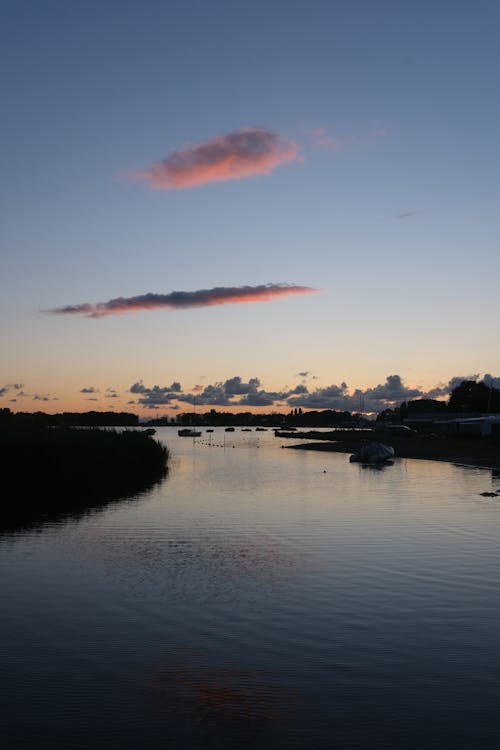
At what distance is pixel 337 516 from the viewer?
41188 millimetres

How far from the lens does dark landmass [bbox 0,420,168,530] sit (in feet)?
150

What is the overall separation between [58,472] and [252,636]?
38.6 metres

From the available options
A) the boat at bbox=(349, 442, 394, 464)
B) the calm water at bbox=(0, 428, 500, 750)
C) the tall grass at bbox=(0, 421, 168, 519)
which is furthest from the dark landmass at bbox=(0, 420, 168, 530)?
the boat at bbox=(349, 442, 394, 464)

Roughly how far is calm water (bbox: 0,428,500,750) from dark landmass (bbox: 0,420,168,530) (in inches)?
374

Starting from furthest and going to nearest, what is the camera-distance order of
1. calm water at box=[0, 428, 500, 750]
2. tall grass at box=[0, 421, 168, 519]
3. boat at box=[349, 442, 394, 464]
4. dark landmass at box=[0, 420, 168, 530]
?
1. boat at box=[349, 442, 394, 464]
2. tall grass at box=[0, 421, 168, 519]
3. dark landmass at box=[0, 420, 168, 530]
4. calm water at box=[0, 428, 500, 750]

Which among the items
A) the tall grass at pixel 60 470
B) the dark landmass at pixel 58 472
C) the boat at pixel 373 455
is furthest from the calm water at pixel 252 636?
the boat at pixel 373 455

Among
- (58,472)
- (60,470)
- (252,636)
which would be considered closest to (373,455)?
(60,470)

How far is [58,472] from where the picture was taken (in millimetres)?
53156

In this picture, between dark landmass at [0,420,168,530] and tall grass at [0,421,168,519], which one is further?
tall grass at [0,421,168,519]

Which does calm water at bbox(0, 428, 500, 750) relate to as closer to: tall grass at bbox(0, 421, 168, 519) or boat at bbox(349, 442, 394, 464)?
tall grass at bbox(0, 421, 168, 519)

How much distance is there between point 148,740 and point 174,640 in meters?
5.53

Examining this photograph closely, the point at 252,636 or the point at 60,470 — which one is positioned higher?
the point at 60,470

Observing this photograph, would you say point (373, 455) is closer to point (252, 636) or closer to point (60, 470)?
point (60, 470)

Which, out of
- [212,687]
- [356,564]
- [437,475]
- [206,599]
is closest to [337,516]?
[356,564]
